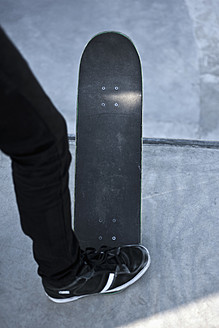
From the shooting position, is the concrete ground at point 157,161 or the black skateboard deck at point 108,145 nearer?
the concrete ground at point 157,161

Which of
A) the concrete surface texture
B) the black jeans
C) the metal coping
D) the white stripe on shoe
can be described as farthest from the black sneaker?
the concrete surface texture

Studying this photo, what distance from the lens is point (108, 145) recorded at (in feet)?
4.81

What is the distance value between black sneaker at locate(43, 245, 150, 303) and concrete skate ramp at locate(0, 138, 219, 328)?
56mm

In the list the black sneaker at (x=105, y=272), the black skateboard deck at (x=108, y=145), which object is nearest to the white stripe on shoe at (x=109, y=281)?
the black sneaker at (x=105, y=272)

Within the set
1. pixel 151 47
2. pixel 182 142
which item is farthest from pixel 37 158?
pixel 151 47

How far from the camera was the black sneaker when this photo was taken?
1163mm

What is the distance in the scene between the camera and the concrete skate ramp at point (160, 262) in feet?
4.06

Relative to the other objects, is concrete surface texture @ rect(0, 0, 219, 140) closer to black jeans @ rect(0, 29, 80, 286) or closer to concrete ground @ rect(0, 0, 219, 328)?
concrete ground @ rect(0, 0, 219, 328)

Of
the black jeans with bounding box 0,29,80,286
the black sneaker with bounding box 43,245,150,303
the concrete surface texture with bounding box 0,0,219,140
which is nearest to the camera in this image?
the black jeans with bounding box 0,29,80,286

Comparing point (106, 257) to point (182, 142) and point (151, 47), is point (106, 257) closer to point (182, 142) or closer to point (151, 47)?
point (182, 142)

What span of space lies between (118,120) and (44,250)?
0.66 meters

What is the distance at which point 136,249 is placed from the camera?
1.33 m

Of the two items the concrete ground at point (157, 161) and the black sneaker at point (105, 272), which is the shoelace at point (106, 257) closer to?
the black sneaker at point (105, 272)

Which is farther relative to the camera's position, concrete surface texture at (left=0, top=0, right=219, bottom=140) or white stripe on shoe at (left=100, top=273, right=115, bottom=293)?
concrete surface texture at (left=0, top=0, right=219, bottom=140)
